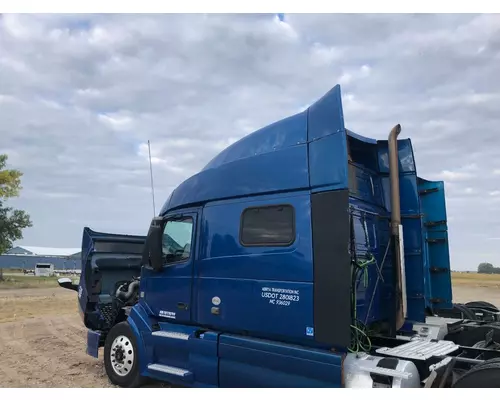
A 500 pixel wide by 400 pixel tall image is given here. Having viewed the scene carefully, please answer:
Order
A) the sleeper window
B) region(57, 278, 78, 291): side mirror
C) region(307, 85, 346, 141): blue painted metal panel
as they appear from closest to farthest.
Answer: region(307, 85, 346, 141): blue painted metal panel < the sleeper window < region(57, 278, 78, 291): side mirror

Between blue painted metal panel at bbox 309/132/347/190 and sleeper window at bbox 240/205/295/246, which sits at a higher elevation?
blue painted metal panel at bbox 309/132/347/190

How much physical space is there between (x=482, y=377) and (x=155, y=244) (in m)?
4.18

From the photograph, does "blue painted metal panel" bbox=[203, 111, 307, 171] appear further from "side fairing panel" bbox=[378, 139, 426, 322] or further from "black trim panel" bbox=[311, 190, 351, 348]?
"side fairing panel" bbox=[378, 139, 426, 322]

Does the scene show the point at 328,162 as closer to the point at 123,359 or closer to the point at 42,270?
the point at 123,359

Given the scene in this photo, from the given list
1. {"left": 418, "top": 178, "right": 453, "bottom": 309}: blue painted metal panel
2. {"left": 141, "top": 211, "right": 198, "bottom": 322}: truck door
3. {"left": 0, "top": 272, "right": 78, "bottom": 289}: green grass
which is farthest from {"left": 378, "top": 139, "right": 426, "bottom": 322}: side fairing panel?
{"left": 0, "top": 272, "right": 78, "bottom": 289}: green grass

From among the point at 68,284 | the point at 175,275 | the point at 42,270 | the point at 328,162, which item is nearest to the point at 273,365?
the point at 175,275

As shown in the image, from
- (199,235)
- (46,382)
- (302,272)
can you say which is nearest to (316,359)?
(302,272)

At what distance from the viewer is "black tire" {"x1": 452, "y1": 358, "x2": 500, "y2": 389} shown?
3.90m

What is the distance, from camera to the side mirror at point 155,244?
248 inches

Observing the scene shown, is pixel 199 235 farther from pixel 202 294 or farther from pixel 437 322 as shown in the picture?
pixel 437 322

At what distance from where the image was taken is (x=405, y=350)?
15.8 feet

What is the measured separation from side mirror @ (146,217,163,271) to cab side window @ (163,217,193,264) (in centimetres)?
10

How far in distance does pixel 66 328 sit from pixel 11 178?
23155mm

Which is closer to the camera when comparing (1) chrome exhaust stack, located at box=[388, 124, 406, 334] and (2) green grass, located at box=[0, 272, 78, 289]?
(1) chrome exhaust stack, located at box=[388, 124, 406, 334]
